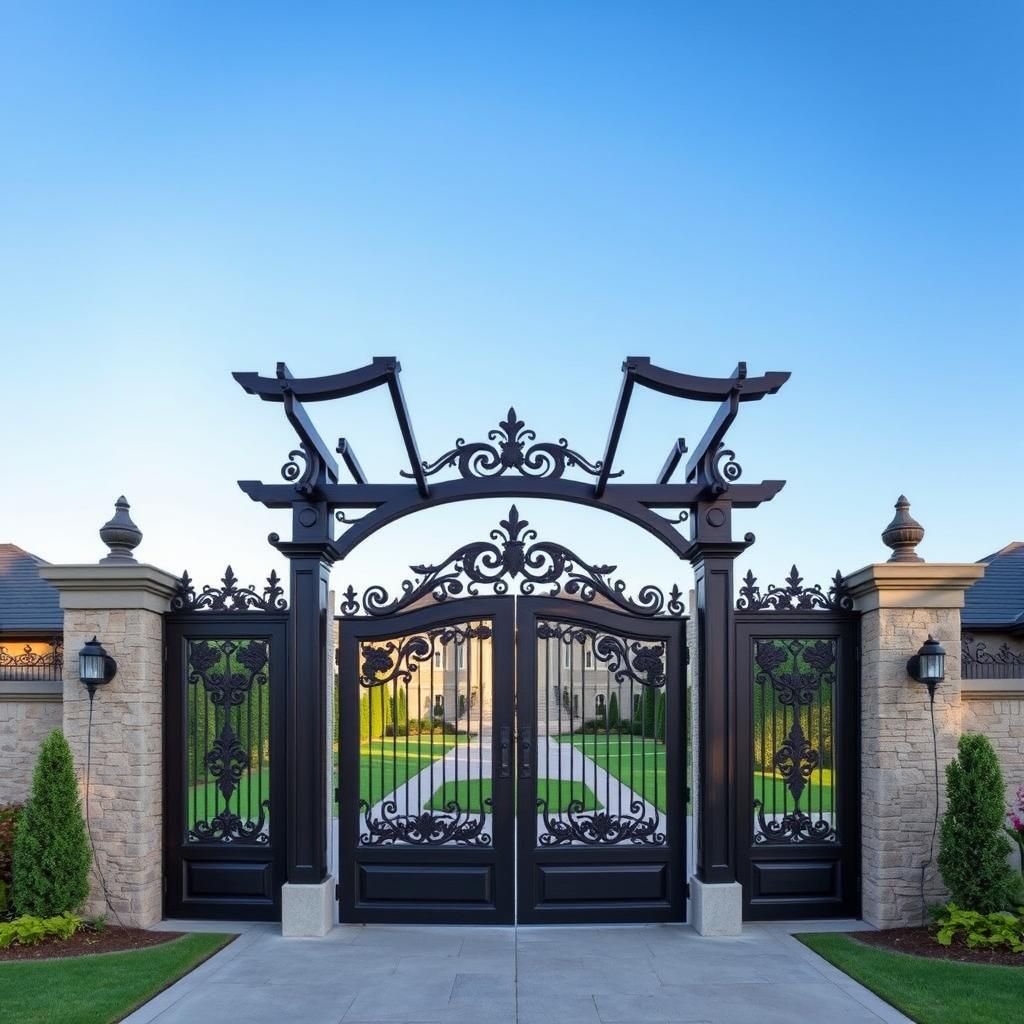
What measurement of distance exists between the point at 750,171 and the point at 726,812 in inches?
232

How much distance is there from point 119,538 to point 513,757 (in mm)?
3271

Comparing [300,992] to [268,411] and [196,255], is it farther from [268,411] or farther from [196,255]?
[196,255]

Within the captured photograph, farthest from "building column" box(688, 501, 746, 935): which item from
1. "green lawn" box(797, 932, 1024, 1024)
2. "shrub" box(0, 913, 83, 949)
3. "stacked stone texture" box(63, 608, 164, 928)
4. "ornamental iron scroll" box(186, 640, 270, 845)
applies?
"shrub" box(0, 913, 83, 949)

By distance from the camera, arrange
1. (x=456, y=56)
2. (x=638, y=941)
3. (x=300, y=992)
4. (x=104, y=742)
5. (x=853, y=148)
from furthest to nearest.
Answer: (x=853, y=148) < (x=456, y=56) < (x=104, y=742) < (x=638, y=941) < (x=300, y=992)

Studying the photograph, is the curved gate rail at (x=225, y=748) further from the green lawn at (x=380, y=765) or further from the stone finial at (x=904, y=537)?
the stone finial at (x=904, y=537)

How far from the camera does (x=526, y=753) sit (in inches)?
262

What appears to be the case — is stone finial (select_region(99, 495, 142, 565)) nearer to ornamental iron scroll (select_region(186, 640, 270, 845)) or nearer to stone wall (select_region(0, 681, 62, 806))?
ornamental iron scroll (select_region(186, 640, 270, 845))

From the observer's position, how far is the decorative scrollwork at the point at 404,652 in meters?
6.79

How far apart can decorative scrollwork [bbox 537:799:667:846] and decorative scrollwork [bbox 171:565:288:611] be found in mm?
2455

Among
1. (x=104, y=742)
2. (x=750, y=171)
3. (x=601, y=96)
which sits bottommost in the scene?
(x=104, y=742)

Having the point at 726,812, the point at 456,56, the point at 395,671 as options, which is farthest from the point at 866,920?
the point at 456,56

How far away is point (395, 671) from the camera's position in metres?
6.80

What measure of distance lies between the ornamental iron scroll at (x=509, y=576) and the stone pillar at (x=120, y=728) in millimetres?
1497

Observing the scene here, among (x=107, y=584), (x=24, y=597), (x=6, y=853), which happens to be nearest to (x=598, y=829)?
(x=107, y=584)
